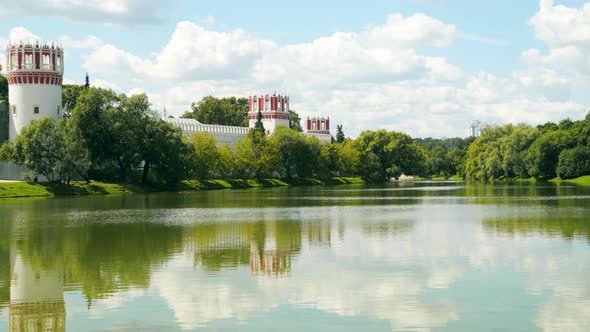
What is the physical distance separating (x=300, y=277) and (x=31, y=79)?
62.3 metres

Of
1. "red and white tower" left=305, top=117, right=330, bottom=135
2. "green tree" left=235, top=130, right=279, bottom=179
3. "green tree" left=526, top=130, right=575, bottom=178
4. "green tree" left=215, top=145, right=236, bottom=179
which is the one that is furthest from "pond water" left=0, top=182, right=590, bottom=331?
"red and white tower" left=305, top=117, right=330, bottom=135

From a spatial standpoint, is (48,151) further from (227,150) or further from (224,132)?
(224,132)

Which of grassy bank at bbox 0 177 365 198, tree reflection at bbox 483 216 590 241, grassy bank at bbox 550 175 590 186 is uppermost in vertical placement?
grassy bank at bbox 0 177 365 198

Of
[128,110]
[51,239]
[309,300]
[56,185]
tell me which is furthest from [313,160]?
[309,300]

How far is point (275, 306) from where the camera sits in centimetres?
1203

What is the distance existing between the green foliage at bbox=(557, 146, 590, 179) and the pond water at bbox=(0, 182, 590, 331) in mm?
68421

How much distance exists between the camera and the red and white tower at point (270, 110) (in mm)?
120188

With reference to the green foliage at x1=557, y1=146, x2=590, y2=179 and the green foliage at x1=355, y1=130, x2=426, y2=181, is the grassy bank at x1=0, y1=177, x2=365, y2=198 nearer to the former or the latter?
the green foliage at x1=355, y1=130, x2=426, y2=181

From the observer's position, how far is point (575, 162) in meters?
91.6

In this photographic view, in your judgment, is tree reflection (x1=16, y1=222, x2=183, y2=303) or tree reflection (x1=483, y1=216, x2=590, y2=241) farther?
tree reflection (x1=483, y1=216, x2=590, y2=241)

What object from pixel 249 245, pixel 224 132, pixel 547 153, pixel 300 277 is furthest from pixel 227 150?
pixel 300 277

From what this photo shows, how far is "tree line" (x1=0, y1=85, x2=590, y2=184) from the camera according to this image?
61.7 metres

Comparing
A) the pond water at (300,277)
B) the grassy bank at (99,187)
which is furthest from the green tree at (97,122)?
the pond water at (300,277)

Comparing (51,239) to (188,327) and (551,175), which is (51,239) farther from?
(551,175)
